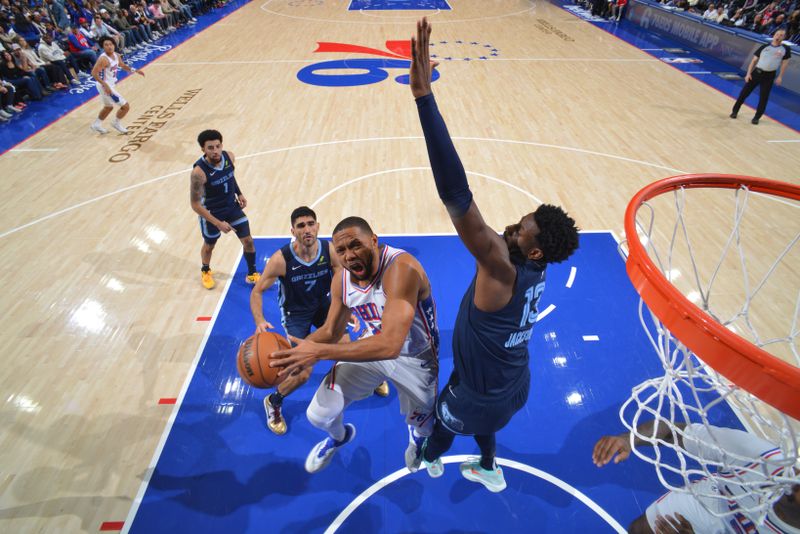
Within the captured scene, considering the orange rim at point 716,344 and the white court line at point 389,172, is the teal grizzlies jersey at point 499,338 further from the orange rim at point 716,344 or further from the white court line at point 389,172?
the white court line at point 389,172

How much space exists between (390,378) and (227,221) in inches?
116

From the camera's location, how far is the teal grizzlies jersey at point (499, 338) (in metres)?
2.13

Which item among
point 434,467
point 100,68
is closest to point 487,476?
point 434,467

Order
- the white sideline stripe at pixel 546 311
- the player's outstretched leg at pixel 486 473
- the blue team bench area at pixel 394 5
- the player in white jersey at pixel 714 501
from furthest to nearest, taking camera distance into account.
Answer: the blue team bench area at pixel 394 5 → the white sideline stripe at pixel 546 311 → the player's outstretched leg at pixel 486 473 → the player in white jersey at pixel 714 501

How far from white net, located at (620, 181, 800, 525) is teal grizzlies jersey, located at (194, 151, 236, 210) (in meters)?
3.87

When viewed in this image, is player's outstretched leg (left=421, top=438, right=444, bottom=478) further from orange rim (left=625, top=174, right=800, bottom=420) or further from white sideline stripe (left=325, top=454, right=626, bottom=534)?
orange rim (left=625, top=174, right=800, bottom=420)

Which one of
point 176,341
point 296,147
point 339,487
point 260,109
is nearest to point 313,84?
point 260,109

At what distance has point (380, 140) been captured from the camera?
8.30 meters

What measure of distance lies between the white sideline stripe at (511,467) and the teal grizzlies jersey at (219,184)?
3174mm

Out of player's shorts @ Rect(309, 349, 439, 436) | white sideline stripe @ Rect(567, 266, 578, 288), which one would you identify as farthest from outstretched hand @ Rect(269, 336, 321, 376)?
white sideline stripe @ Rect(567, 266, 578, 288)

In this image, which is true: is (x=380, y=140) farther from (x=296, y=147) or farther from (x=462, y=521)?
(x=462, y=521)

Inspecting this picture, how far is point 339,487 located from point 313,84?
33.3 ft

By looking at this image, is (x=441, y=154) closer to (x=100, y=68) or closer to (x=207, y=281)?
(x=207, y=281)

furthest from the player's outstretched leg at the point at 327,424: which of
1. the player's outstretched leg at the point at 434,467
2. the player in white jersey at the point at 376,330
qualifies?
the player's outstretched leg at the point at 434,467
